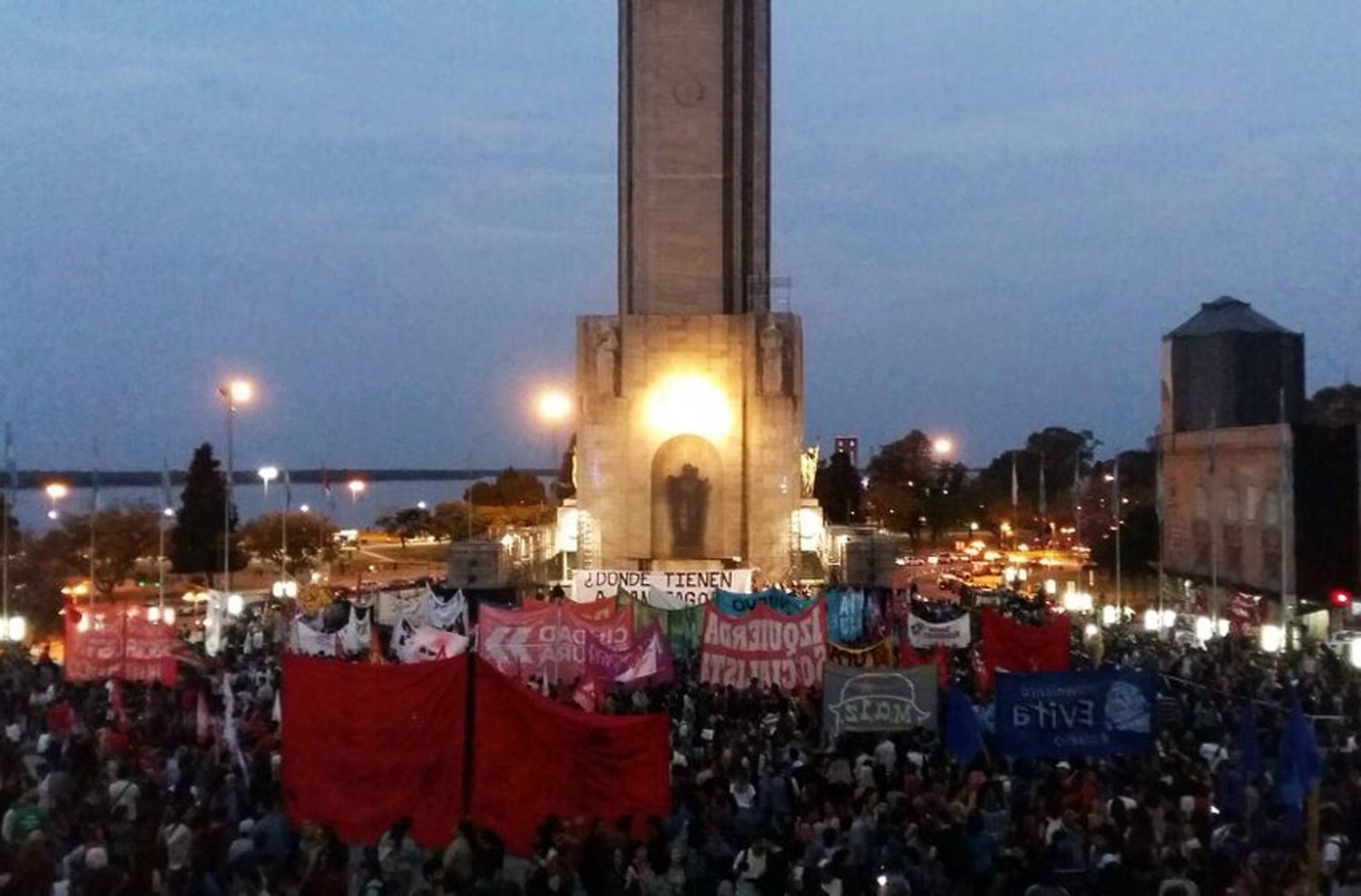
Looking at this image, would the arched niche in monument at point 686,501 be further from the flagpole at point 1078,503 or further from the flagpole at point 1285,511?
the flagpole at point 1078,503

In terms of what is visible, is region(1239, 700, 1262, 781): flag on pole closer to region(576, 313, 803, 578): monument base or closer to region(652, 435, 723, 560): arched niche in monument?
region(576, 313, 803, 578): monument base

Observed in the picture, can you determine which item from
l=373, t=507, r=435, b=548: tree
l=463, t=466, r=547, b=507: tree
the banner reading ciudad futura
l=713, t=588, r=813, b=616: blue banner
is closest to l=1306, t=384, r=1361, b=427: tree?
l=463, t=466, r=547, b=507: tree

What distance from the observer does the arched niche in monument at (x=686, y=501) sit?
5169 cm

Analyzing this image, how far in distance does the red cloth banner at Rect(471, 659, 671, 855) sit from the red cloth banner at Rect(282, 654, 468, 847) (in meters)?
0.19

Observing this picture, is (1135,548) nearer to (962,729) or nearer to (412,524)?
(962,729)

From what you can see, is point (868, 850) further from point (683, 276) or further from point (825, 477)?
point (825, 477)

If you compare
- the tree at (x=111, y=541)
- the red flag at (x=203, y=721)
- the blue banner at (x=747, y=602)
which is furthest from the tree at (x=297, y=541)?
the red flag at (x=203, y=721)

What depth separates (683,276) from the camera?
5241 cm

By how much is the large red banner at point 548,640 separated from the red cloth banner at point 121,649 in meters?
4.63

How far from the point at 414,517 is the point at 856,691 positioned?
343 ft

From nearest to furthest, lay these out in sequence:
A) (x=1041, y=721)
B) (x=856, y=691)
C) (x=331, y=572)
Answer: (x=1041, y=721)
(x=856, y=691)
(x=331, y=572)

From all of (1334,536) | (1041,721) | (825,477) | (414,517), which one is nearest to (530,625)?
(1041,721)

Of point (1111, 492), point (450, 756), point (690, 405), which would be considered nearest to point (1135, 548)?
point (1111, 492)

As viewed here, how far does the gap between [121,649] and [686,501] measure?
30168 mm
